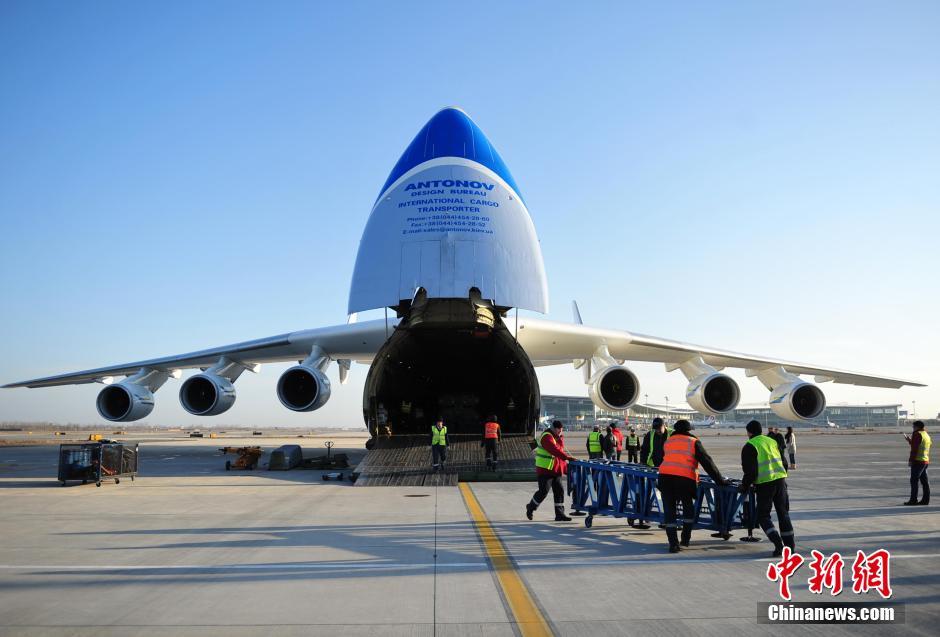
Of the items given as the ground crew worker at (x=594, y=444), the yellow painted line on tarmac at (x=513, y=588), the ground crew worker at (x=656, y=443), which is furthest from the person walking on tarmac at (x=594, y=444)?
the yellow painted line on tarmac at (x=513, y=588)

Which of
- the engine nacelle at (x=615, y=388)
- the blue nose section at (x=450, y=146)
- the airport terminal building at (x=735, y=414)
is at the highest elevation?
the blue nose section at (x=450, y=146)

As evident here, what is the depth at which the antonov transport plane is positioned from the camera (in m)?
14.4

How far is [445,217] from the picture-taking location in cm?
1429

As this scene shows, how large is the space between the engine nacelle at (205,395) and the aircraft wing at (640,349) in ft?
25.5

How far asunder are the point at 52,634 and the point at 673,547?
495 centimetres

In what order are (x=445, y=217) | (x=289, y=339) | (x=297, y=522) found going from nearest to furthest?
(x=297, y=522) → (x=445, y=217) → (x=289, y=339)

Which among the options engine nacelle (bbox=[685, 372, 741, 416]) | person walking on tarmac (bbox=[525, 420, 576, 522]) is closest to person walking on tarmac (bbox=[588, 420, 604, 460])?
engine nacelle (bbox=[685, 372, 741, 416])

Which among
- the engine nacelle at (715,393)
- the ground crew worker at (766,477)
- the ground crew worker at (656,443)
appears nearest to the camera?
the ground crew worker at (766,477)

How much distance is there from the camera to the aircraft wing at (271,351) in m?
17.6

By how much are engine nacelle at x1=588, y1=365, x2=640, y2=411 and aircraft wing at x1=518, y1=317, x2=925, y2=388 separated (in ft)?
4.93

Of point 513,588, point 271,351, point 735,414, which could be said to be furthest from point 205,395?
point 735,414

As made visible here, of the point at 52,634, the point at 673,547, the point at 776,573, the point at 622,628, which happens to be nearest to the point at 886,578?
the point at 776,573

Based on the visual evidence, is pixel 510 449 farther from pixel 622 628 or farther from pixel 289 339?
pixel 622 628

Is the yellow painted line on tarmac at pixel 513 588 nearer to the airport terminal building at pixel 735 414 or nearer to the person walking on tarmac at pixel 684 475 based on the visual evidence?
the person walking on tarmac at pixel 684 475
